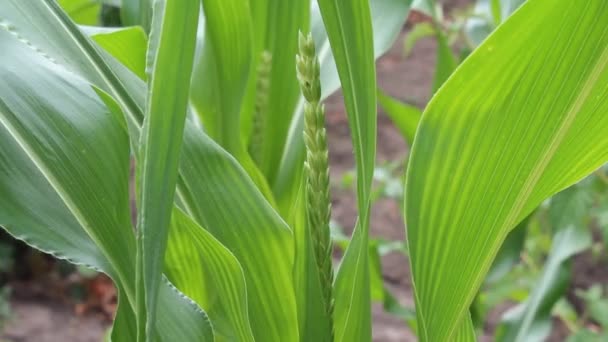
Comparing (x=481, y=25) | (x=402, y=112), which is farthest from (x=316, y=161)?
(x=481, y=25)

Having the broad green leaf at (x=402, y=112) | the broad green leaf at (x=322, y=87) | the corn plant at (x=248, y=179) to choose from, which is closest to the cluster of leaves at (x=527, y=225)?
the broad green leaf at (x=402, y=112)

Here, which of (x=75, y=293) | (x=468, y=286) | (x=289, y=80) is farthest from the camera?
(x=75, y=293)

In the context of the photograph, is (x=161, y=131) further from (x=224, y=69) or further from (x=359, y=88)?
(x=224, y=69)

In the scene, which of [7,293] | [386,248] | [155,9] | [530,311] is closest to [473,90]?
[155,9]

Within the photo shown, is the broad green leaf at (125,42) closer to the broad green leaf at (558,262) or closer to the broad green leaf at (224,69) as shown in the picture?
the broad green leaf at (224,69)

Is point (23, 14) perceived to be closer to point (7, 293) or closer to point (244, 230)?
point (244, 230)

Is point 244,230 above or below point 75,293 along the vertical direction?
above

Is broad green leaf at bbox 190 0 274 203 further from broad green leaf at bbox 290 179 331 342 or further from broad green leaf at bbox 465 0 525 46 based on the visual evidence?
broad green leaf at bbox 465 0 525 46

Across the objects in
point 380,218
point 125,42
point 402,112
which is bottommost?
point 380,218
